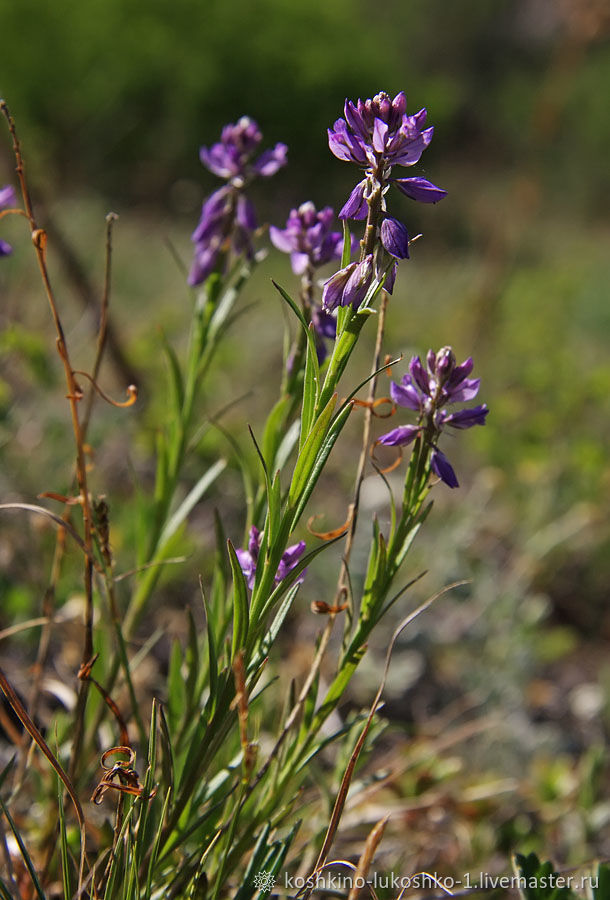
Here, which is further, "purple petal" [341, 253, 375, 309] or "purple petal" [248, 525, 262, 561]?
"purple petal" [248, 525, 262, 561]

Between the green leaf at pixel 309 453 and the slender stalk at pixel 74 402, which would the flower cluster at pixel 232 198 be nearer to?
the slender stalk at pixel 74 402

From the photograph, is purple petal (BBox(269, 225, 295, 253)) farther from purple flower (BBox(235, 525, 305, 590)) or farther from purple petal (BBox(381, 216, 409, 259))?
purple flower (BBox(235, 525, 305, 590))

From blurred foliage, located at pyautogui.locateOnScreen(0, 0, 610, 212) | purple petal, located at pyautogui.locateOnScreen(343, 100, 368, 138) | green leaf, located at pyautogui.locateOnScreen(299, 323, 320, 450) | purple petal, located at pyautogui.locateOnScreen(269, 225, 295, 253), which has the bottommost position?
green leaf, located at pyautogui.locateOnScreen(299, 323, 320, 450)

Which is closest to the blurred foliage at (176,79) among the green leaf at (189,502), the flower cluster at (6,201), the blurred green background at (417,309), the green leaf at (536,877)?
the blurred green background at (417,309)

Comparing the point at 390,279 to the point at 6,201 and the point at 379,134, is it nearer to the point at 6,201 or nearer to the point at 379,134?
the point at 379,134

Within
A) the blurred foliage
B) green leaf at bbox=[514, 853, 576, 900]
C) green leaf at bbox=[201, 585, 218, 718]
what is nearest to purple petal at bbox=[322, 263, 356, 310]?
green leaf at bbox=[201, 585, 218, 718]

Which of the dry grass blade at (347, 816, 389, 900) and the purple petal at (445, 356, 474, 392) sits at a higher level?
the purple petal at (445, 356, 474, 392)

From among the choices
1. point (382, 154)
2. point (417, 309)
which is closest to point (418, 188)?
point (382, 154)
